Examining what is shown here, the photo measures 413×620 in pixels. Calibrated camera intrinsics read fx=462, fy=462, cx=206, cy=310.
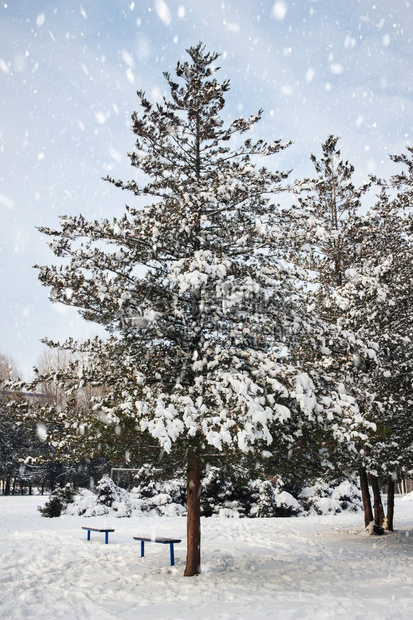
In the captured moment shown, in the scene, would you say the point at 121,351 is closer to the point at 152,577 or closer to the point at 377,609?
the point at 152,577

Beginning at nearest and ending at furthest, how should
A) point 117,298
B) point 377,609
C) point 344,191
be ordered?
point 377,609 → point 117,298 → point 344,191

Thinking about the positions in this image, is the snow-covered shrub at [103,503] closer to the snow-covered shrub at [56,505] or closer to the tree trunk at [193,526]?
the snow-covered shrub at [56,505]

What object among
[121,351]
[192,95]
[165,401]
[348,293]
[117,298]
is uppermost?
[192,95]

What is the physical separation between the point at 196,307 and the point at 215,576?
494 centimetres

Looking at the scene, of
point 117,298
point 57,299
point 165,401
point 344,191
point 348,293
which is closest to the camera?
point 165,401

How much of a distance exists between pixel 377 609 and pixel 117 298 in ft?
19.8

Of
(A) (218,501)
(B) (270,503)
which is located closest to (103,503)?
(A) (218,501)

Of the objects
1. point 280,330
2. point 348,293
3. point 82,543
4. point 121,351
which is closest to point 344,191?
point 348,293

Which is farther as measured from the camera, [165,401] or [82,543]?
[82,543]

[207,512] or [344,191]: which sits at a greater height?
[344,191]

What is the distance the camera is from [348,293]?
39.2 ft

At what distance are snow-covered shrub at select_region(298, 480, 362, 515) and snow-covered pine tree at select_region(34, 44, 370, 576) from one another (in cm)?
1400

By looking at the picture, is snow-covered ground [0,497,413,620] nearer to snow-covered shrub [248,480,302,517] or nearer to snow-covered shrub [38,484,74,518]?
snow-covered shrub [38,484,74,518]

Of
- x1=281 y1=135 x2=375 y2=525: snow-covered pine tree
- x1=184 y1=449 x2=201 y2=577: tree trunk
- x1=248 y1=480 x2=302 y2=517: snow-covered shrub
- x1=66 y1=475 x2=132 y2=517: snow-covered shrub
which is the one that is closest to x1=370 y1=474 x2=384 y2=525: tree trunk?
x1=281 y1=135 x2=375 y2=525: snow-covered pine tree
